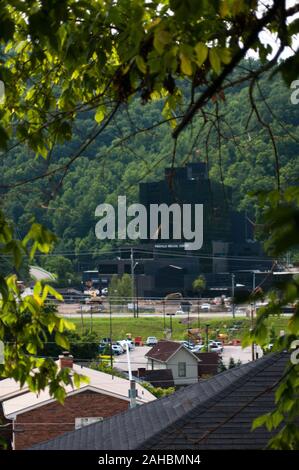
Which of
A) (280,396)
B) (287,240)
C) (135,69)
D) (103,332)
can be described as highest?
(135,69)

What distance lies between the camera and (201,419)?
10.0m

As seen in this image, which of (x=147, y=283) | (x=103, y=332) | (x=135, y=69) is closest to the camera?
(x=135, y=69)

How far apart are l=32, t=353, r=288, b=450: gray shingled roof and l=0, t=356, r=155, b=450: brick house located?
40.2ft

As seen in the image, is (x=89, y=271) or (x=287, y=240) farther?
(x=89, y=271)

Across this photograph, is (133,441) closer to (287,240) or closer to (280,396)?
(280,396)

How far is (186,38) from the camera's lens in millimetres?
4844

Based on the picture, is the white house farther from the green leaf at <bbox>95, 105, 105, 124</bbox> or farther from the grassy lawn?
the green leaf at <bbox>95, 105, 105, 124</bbox>

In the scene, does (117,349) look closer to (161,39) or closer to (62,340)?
(62,340)

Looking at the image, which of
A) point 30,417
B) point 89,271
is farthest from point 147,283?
point 30,417

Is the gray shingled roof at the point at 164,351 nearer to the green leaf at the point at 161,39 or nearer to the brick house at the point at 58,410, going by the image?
the brick house at the point at 58,410

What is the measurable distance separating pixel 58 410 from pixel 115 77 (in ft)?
71.0

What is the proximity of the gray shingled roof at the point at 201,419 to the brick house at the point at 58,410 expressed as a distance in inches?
483

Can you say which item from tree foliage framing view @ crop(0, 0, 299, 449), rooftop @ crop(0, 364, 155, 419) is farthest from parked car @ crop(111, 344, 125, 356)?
tree foliage framing view @ crop(0, 0, 299, 449)

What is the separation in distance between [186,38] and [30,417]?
71.8 ft
